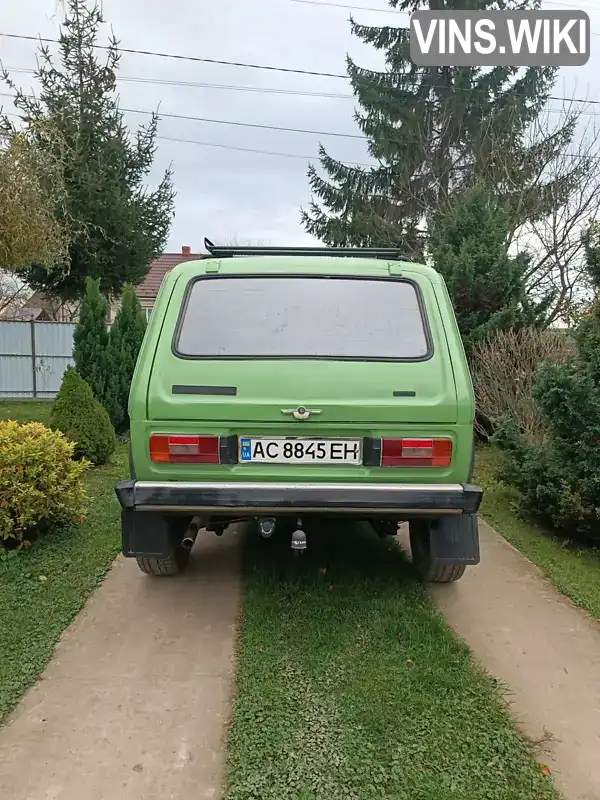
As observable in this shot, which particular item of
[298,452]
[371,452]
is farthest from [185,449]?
[371,452]

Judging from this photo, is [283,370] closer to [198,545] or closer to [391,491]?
[391,491]

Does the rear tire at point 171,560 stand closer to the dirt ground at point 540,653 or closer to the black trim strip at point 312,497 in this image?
the black trim strip at point 312,497

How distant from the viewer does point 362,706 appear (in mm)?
2727

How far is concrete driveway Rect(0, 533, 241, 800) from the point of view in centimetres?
229

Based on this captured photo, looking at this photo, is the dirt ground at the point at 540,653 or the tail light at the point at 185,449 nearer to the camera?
the dirt ground at the point at 540,653

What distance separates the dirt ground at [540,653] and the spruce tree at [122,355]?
6.92 m

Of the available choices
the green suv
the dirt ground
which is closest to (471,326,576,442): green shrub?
the dirt ground

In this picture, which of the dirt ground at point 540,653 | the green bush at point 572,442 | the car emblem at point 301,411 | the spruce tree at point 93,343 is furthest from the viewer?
the spruce tree at point 93,343

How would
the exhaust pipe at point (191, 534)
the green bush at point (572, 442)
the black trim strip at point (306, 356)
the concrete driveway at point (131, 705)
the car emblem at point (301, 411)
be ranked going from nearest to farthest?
the concrete driveway at point (131, 705)
the car emblem at point (301, 411)
the black trim strip at point (306, 356)
the exhaust pipe at point (191, 534)
the green bush at point (572, 442)

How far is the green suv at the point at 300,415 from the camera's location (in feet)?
10.4

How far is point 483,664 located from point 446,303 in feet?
6.52

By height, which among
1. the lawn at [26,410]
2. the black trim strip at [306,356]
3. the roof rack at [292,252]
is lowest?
the lawn at [26,410]

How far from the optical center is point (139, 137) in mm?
15984

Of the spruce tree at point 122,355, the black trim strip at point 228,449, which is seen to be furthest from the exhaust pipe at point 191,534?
the spruce tree at point 122,355
